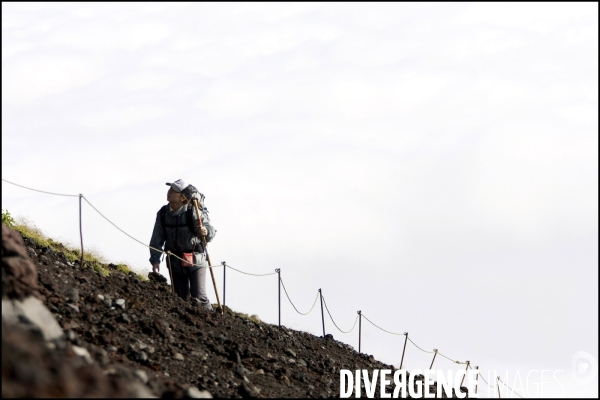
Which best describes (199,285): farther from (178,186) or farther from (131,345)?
(131,345)

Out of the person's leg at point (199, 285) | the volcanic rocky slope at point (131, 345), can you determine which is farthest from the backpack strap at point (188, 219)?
the volcanic rocky slope at point (131, 345)

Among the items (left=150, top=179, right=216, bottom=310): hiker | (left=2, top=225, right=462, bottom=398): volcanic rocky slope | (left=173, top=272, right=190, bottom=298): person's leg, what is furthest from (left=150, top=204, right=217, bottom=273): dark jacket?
(left=2, top=225, right=462, bottom=398): volcanic rocky slope

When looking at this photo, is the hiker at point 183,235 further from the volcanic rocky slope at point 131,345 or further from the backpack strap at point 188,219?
the volcanic rocky slope at point 131,345

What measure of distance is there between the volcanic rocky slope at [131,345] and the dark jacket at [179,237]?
1.90 ft

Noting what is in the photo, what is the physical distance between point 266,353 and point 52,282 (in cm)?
337

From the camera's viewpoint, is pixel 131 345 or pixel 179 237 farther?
pixel 179 237

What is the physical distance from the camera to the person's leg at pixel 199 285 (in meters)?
14.8

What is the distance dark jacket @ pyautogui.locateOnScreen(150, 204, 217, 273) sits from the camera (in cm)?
1455

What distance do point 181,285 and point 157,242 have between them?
37.6 inches

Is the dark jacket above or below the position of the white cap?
below

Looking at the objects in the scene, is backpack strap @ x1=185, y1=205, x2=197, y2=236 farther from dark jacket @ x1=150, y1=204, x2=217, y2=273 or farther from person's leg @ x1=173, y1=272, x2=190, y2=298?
person's leg @ x1=173, y1=272, x2=190, y2=298

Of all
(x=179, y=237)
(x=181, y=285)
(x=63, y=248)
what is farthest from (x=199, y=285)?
(x=63, y=248)

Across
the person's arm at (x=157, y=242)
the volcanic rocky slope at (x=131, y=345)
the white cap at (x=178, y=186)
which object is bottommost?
the volcanic rocky slope at (x=131, y=345)

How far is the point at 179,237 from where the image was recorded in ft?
47.8
